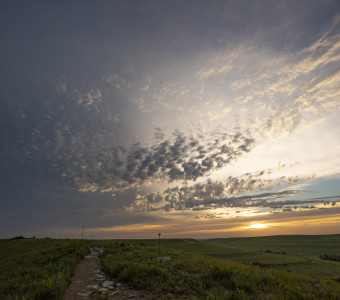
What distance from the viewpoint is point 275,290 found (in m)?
8.96

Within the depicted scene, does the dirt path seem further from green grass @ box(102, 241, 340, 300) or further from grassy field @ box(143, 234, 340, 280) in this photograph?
grassy field @ box(143, 234, 340, 280)

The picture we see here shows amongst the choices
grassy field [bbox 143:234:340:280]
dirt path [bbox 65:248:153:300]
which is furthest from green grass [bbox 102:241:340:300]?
grassy field [bbox 143:234:340:280]

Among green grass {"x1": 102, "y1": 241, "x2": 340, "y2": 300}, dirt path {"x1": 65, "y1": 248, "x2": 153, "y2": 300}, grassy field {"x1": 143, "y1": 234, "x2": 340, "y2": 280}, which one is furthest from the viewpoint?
grassy field {"x1": 143, "y1": 234, "x2": 340, "y2": 280}

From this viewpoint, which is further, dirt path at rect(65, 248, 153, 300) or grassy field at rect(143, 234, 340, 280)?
grassy field at rect(143, 234, 340, 280)

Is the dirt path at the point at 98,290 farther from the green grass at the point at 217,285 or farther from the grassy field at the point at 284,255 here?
the grassy field at the point at 284,255

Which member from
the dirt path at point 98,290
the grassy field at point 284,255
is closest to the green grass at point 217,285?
the dirt path at point 98,290

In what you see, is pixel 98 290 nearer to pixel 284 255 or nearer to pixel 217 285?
pixel 217 285

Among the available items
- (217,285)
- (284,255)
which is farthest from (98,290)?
(284,255)

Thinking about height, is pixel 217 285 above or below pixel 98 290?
below

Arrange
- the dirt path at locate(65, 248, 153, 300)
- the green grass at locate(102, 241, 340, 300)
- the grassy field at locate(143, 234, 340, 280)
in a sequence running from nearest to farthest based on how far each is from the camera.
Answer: the green grass at locate(102, 241, 340, 300) < the dirt path at locate(65, 248, 153, 300) < the grassy field at locate(143, 234, 340, 280)

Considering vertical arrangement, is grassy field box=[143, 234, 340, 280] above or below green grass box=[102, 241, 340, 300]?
below

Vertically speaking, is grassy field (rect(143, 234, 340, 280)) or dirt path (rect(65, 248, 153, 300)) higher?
dirt path (rect(65, 248, 153, 300))

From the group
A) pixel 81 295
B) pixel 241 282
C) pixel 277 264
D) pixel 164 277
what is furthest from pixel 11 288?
pixel 277 264

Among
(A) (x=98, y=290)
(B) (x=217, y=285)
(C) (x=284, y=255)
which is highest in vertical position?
(A) (x=98, y=290)
